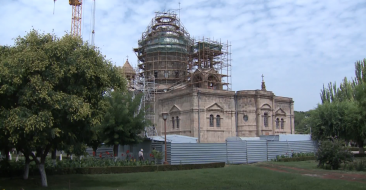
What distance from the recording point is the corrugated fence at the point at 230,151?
2919 cm

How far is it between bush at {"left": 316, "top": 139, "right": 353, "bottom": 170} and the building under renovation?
16.9 meters

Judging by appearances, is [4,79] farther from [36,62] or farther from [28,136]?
[28,136]

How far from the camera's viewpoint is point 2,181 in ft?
64.5

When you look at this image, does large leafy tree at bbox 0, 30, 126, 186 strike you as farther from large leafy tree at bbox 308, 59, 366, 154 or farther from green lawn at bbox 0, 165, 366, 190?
large leafy tree at bbox 308, 59, 366, 154

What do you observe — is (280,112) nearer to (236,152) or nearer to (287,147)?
(287,147)

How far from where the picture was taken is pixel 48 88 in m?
16.4

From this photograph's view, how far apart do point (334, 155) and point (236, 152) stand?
8.89 metres

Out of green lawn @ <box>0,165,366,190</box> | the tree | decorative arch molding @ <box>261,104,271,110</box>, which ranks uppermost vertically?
decorative arch molding @ <box>261,104,271,110</box>

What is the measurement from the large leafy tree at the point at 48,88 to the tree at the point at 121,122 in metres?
10.0

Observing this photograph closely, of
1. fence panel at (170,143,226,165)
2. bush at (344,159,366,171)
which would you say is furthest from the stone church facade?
bush at (344,159,366,171)

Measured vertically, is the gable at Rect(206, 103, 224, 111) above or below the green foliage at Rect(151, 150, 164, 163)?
above

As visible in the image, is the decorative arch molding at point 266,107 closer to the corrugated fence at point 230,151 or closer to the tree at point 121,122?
the corrugated fence at point 230,151

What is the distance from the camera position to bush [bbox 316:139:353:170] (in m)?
25.5

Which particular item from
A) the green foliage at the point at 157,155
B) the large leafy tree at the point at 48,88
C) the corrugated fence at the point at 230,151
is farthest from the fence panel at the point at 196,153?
the large leafy tree at the point at 48,88
